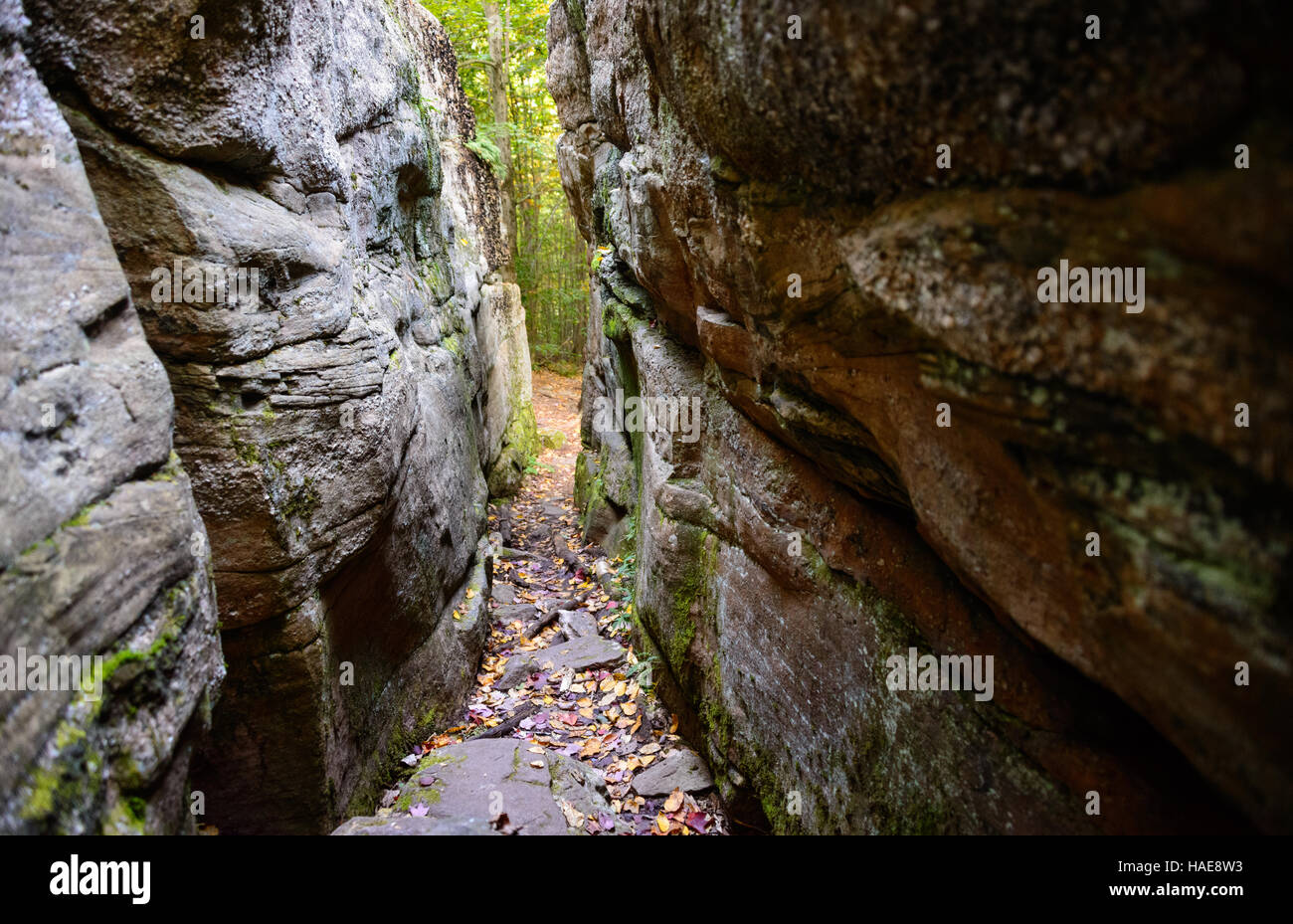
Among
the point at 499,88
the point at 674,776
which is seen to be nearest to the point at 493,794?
the point at 674,776

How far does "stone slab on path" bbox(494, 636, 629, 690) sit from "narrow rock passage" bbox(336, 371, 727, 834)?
0.02 meters

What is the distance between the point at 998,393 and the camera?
2418 mm

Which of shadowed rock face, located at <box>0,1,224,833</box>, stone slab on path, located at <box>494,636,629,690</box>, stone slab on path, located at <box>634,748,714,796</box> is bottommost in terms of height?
stone slab on path, located at <box>634,748,714,796</box>

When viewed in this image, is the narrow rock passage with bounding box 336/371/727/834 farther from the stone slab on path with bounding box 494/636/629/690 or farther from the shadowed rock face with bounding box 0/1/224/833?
the shadowed rock face with bounding box 0/1/224/833

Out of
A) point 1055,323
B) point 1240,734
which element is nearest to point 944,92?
point 1055,323

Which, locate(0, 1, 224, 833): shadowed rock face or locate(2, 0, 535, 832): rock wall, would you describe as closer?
locate(0, 1, 224, 833): shadowed rock face

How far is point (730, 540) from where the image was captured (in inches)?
224

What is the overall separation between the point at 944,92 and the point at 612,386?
9.00 meters

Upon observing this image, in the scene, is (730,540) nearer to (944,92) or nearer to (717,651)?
(717,651)

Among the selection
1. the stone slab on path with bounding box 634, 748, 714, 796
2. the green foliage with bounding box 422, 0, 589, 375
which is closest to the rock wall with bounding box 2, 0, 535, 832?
the stone slab on path with bounding box 634, 748, 714, 796

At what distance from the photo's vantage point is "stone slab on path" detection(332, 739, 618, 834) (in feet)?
13.8

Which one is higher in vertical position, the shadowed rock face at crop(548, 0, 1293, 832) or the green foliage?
the green foliage

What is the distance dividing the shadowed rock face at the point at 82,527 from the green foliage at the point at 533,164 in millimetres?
10970

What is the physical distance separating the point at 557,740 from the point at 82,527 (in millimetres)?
4491
